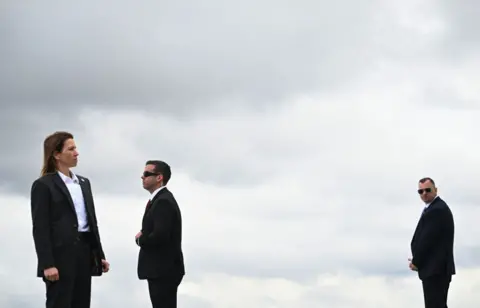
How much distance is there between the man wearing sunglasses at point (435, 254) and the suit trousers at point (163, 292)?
4.34 metres

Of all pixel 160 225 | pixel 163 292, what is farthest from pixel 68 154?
pixel 163 292

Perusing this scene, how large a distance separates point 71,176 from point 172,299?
2684mm

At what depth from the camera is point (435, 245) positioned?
1452 centimetres

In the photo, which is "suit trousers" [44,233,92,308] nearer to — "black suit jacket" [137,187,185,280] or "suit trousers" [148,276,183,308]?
"black suit jacket" [137,187,185,280]

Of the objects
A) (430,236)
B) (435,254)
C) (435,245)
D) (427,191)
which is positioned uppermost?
(427,191)

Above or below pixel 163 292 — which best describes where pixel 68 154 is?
above

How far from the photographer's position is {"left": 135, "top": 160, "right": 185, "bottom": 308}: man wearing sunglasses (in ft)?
39.5

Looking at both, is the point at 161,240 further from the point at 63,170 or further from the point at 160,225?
the point at 63,170

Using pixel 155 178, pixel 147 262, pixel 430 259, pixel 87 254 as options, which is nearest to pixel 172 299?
pixel 147 262

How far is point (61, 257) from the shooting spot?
9883 mm

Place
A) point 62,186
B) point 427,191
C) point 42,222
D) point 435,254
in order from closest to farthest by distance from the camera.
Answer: point 42,222, point 62,186, point 435,254, point 427,191

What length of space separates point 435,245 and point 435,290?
695 millimetres

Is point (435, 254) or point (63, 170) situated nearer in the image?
point (63, 170)

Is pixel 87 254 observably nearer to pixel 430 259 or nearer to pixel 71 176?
pixel 71 176
